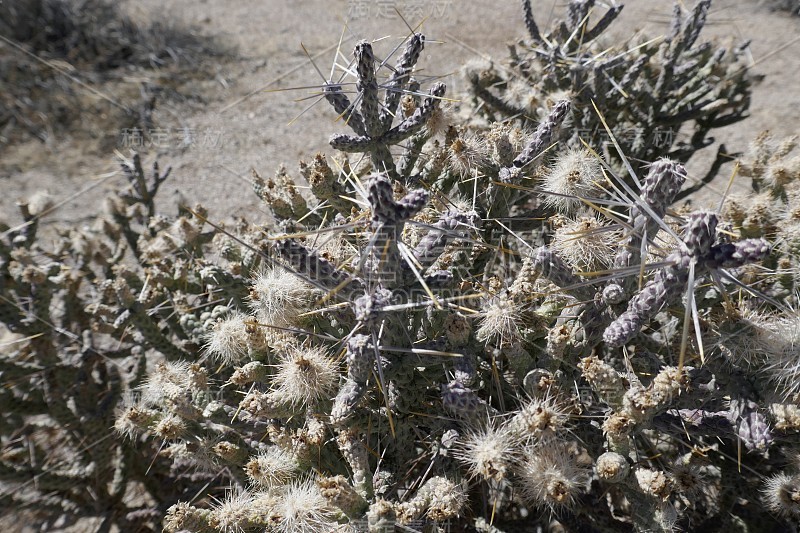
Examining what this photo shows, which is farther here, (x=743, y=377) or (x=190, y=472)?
(x=190, y=472)

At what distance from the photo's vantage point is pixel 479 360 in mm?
1796

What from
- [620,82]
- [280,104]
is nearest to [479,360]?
[620,82]

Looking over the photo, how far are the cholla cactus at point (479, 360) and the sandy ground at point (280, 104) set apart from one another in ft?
6.35

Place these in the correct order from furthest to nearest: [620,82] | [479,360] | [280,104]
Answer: [280,104]
[620,82]
[479,360]

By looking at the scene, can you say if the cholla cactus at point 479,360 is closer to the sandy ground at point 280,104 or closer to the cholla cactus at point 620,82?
the cholla cactus at point 620,82

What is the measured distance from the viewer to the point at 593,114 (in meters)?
2.87

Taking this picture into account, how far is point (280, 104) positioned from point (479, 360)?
13.7ft

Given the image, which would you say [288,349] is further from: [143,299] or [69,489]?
[69,489]

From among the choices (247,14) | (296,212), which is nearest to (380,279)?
(296,212)

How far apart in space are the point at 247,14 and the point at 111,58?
1.76 metres

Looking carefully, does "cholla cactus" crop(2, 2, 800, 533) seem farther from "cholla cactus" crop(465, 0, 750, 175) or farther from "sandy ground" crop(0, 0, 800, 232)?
"sandy ground" crop(0, 0, 800, 232)

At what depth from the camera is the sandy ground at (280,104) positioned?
4.32 meters

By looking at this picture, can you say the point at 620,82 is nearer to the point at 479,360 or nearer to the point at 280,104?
the point at 479,360

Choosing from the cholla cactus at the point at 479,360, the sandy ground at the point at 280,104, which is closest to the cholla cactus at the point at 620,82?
the sandy ground at the point at 280,104
